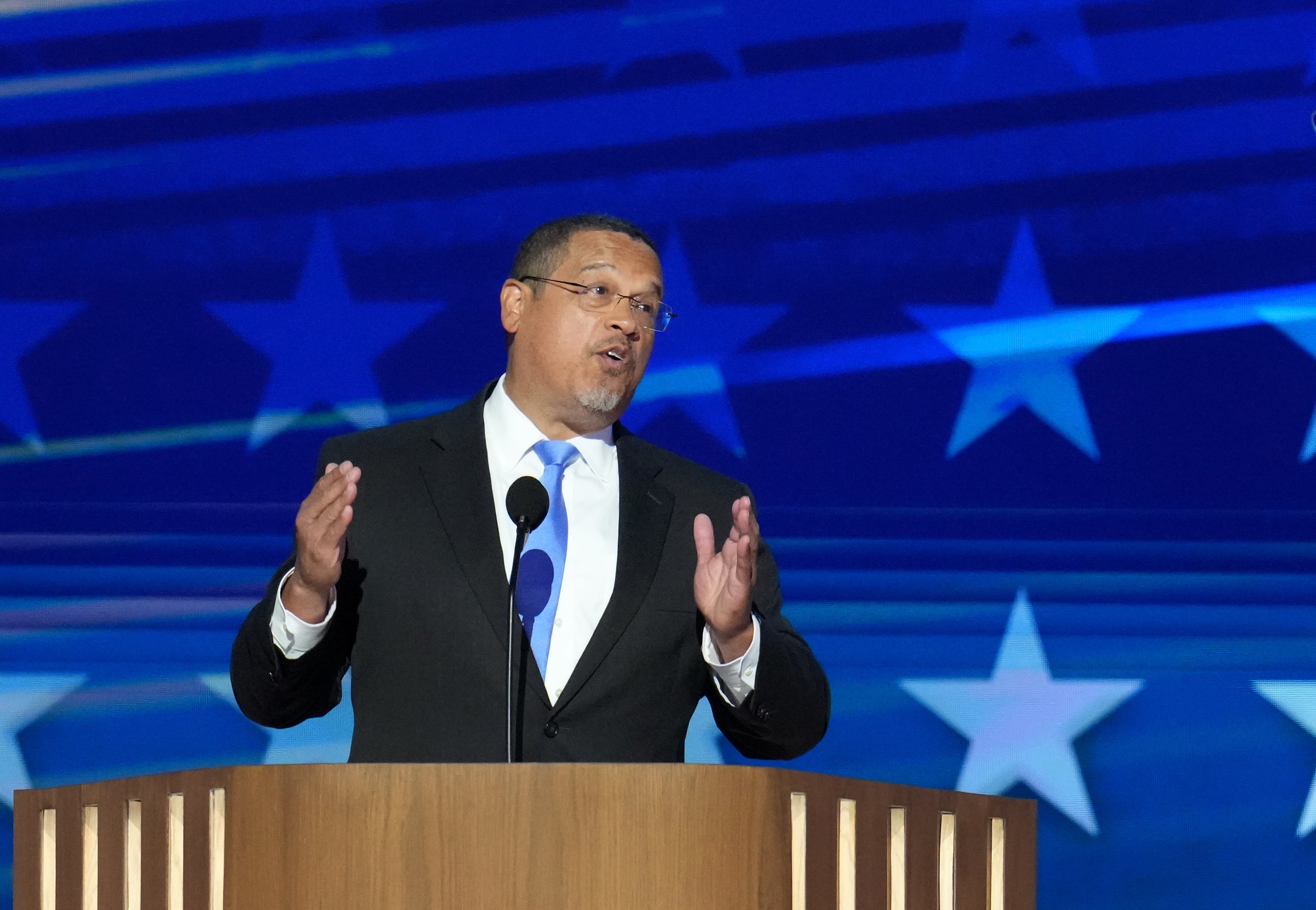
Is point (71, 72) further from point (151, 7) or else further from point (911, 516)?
point (911, 516)

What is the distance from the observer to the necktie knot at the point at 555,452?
2498mm

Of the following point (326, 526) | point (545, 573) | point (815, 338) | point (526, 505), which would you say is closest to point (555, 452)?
point (545, 573)

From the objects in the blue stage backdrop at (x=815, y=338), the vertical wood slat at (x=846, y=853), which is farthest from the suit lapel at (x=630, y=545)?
the blue stage backdrop at (x=815, y=338)

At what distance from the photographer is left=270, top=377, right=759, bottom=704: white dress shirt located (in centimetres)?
213

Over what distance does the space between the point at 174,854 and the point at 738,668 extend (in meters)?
0.76

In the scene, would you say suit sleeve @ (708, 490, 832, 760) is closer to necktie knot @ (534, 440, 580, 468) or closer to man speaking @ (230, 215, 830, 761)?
man speaking @ (230, 215, 830, 761)

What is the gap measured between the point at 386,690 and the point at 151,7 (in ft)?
6.42

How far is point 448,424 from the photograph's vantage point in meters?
2.53

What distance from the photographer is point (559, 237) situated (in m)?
2.64

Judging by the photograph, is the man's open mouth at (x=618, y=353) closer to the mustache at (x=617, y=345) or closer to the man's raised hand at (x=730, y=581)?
the mustache at (x=617, y=345)

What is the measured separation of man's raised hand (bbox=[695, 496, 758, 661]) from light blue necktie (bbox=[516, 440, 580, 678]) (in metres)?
0.31

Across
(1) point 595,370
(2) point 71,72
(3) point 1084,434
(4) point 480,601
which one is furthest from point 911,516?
(2) point 71,72

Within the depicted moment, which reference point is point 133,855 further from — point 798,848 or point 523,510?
point 798,848

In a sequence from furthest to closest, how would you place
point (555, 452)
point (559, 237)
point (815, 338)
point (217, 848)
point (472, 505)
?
point (815, 338) → point (559, 237) → point (555, 452) → point (472, 505) → point (217, 848)
